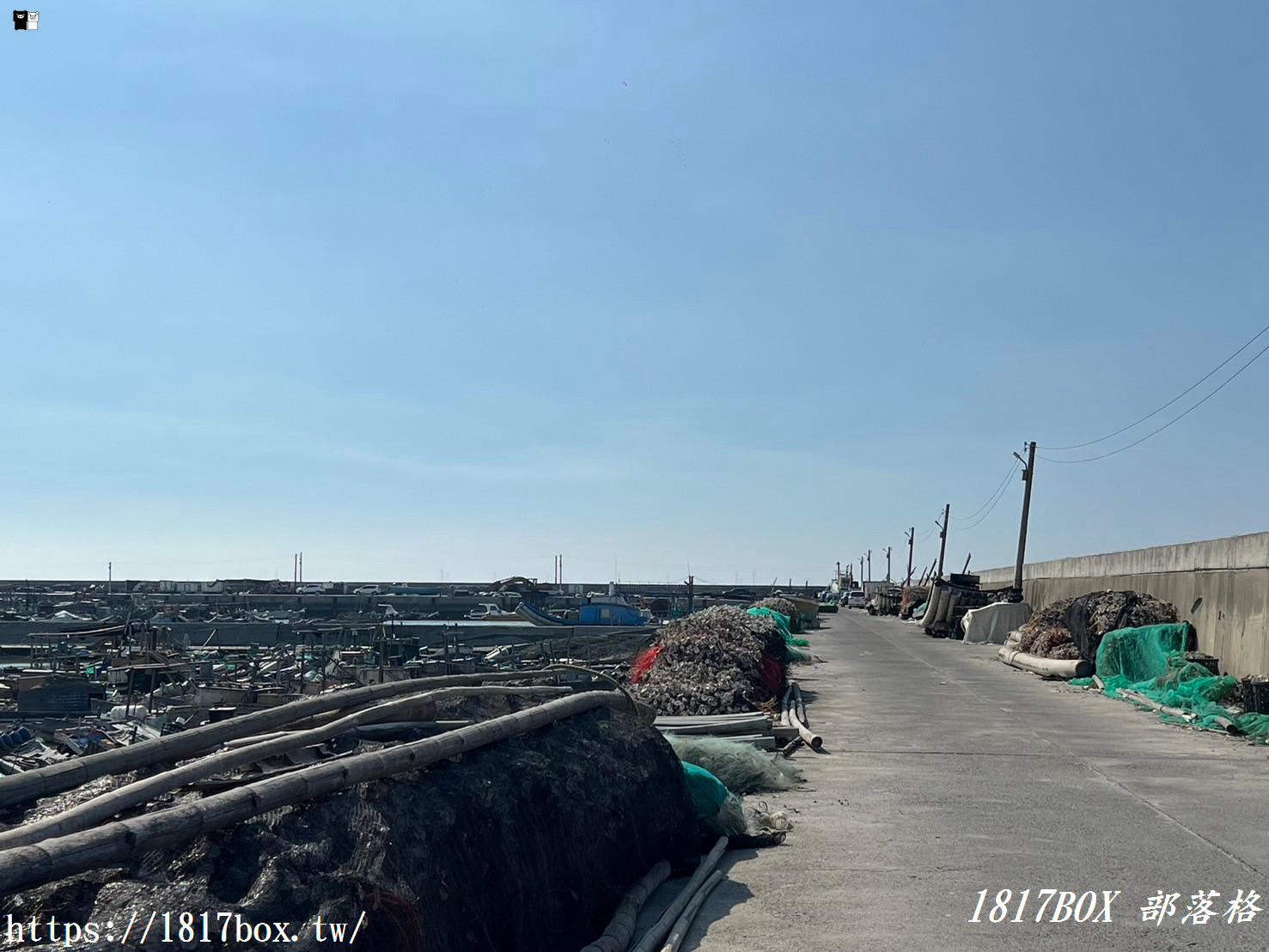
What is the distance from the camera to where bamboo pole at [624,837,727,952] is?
20.8ft

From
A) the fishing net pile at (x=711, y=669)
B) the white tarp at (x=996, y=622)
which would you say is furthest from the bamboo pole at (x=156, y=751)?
the white tarp at (x=996, y=622)

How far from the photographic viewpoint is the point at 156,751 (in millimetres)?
5410

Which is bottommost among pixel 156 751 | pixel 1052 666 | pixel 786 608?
pixel 786 608

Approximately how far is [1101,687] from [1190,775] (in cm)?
988

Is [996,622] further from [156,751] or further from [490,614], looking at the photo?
[490,614]

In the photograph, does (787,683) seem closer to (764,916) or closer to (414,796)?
(764,916)

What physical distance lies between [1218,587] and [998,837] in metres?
14.7

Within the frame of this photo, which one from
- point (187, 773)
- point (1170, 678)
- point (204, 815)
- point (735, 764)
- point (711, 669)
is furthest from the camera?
point (1170, 678)

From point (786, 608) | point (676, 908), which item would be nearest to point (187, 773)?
point (676, 908)

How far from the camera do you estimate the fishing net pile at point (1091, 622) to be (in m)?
24.1

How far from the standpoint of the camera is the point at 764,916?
6996mm

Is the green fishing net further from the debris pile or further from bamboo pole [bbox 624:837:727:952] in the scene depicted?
the debris pile

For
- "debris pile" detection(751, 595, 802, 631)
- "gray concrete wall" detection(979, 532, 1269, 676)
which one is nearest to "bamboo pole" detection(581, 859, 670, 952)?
"gray concrete wall" detection(979, 532, 1269, 676)

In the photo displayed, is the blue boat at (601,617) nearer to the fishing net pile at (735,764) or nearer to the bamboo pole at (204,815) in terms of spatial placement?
the fishing net pile at (735,764)
